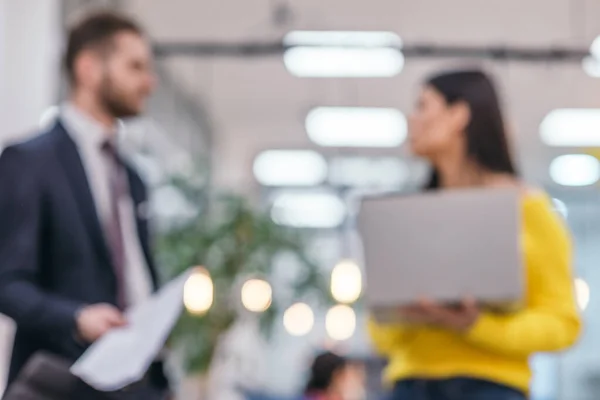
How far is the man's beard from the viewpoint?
1899 mm

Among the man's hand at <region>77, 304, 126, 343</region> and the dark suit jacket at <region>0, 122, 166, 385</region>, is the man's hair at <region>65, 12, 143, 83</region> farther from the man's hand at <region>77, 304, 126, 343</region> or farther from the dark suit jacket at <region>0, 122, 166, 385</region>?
the man's hand at <region>77, 304, 126, 343</region>

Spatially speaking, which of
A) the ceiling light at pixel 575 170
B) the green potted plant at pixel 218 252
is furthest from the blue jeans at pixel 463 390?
the ceiling light at pixel 575 170

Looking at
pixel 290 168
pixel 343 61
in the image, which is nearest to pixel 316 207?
pixel 290 168

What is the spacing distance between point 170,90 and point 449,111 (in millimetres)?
8368

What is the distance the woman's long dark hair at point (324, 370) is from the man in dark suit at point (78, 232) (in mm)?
3348

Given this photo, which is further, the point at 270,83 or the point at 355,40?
the point at 270,83

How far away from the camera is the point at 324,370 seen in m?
5.16

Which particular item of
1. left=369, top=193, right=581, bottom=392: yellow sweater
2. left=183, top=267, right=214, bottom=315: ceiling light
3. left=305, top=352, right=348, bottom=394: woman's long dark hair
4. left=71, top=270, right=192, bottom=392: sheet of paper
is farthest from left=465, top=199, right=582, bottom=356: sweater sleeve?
left=183, top=267, right=214, bottom=315: ceiling light

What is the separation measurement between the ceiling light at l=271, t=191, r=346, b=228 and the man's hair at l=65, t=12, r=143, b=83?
10.0 meters

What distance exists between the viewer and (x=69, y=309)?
163cm

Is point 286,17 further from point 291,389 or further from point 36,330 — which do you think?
point 291,389

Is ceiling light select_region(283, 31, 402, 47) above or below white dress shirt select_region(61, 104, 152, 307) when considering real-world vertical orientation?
above

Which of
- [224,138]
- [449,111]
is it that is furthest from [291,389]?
[449,111]

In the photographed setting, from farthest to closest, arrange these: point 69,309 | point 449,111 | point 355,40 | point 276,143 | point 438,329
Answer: point 276,143, point 355,40, point 449,111, point 438,329, point 69,309
